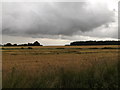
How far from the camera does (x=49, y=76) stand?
6.82 meters

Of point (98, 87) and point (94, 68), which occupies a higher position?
point (94, 68)

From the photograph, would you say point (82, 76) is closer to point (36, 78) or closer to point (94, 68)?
point (94, 68)

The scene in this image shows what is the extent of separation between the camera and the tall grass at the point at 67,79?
20.3 ft

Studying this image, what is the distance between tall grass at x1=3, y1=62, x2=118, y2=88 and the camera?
6193 millimetres

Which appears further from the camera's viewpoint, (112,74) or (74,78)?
(112,74)

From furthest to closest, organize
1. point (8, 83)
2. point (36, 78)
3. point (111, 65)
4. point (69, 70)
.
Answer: point (111, 65) → point (69, 70) → point (36, 78) → point (8, 83)

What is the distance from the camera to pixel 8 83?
6.20m

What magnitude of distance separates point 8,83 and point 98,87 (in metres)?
3.16

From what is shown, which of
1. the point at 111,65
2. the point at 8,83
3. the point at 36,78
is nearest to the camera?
the point at 8,83

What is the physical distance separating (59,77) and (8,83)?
6.05ft

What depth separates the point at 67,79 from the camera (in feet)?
21.9

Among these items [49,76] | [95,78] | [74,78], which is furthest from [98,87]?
[49,76]

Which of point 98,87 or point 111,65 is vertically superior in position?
point 111,65

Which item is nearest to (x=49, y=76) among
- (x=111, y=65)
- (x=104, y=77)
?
(x=104, y=77)
